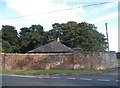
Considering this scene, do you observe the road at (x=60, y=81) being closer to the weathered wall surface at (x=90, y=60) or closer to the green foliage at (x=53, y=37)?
the weathered wall surface at (x=90, y=60)

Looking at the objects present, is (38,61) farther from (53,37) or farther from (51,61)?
(53,37)

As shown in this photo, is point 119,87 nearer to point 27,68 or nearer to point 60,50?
point 27,68

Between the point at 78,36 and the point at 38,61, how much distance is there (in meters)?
34.7

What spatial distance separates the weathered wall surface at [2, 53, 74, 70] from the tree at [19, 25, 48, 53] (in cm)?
3627

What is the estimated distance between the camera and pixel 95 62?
38.8 metres

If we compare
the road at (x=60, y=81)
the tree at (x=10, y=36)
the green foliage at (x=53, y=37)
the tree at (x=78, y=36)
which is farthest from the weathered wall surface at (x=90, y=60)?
the tree at (x=10, y=36)

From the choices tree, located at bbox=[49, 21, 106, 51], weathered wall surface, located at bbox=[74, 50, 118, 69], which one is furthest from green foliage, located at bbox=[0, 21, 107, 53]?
weathered wall surface, located at bbox=[74, 50, 118, 69]

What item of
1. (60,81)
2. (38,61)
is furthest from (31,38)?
(60,81)

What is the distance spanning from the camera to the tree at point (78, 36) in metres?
68.9

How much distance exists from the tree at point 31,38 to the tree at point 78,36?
3.93m

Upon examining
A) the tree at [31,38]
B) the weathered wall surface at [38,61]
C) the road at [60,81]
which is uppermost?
the tree at [31,38]

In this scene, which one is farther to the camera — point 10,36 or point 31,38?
point 10,36

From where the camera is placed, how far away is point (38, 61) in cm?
3722

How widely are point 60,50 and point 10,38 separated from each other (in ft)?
106
